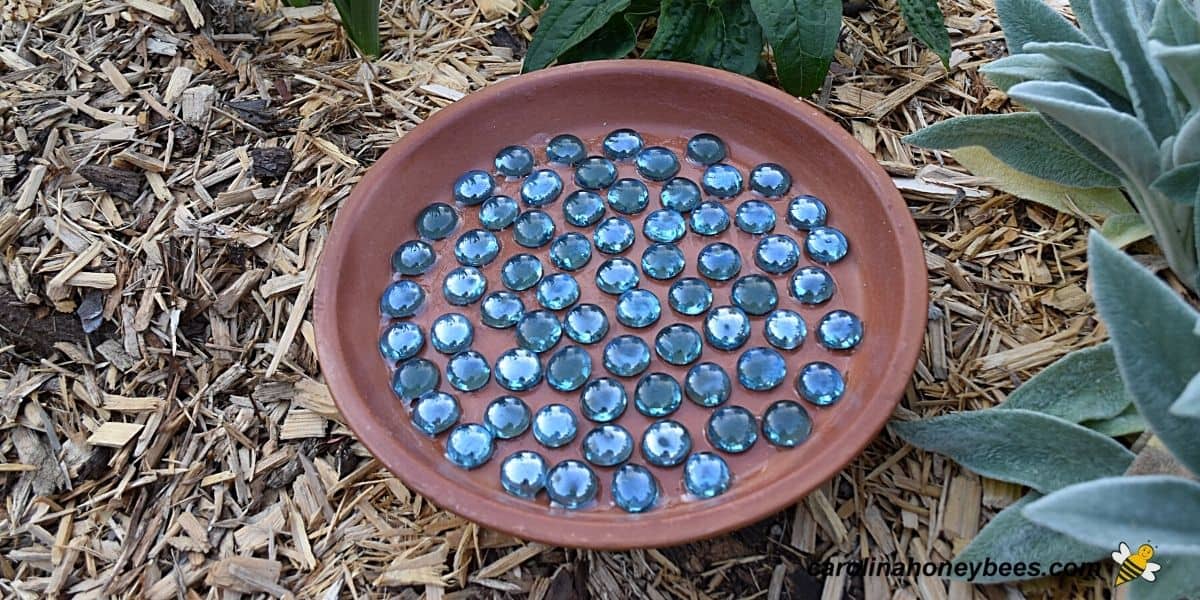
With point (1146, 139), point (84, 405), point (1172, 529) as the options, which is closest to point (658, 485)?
point (1172, 529)

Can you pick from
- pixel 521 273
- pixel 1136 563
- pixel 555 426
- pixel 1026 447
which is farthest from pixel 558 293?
pixel 1136 563

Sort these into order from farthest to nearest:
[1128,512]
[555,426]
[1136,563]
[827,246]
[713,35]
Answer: [713,35]
[827,246]
[555,426]
[1136,563]
[1128,512]

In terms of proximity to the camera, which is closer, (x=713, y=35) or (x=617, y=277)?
(x=617, y=277)

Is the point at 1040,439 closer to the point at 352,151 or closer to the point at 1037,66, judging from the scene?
the point at 1037,66

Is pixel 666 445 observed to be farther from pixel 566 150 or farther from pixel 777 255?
pixel 566 150

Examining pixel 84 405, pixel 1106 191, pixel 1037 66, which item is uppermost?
pixel 1037 66

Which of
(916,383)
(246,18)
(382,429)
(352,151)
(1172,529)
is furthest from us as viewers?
(246,18)

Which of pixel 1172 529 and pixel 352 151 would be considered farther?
pixel 352 151

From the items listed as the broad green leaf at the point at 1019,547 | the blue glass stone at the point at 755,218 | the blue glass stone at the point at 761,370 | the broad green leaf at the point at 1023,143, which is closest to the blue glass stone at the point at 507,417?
the blue glass stone at the point at 761,370
